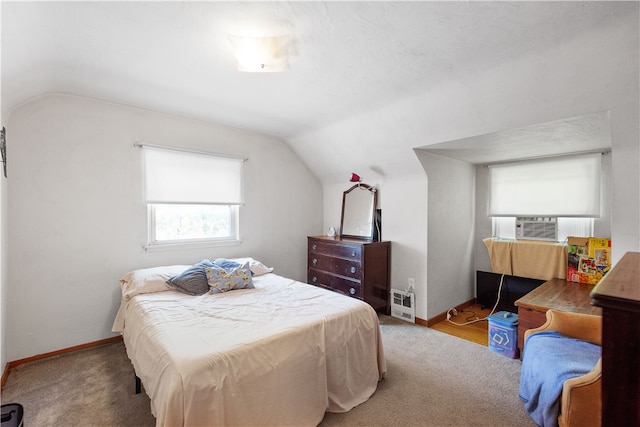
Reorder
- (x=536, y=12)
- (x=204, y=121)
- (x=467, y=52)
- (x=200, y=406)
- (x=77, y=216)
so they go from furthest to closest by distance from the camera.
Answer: (x=204, y=121), (x=77, y=216), (x=467, y=52), (x=536, y=12), (x=200, y=406)

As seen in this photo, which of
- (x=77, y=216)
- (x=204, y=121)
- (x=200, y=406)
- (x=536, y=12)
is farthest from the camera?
(x=204, y=121)

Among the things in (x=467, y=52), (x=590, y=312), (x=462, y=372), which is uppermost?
(x=467, y=52)

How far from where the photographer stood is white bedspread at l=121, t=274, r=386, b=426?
1345 mm

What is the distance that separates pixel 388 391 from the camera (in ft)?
6.78

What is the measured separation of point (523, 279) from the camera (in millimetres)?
3467

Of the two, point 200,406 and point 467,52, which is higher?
point 467,52

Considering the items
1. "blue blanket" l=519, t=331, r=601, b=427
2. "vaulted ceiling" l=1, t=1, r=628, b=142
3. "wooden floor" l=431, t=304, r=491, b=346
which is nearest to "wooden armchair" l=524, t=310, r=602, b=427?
"blue blanket" l=519, t=331, r=601, b=427

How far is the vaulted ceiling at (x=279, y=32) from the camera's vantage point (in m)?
1.48

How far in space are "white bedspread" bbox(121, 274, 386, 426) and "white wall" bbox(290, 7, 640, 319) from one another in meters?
1.62

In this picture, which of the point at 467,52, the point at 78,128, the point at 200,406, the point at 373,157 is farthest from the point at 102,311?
the point at 467,52

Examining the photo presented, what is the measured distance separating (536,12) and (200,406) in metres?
2.56

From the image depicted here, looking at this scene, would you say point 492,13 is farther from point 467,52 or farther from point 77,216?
point 77,216

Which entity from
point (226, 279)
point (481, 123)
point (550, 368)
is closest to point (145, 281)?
point (226, 279)

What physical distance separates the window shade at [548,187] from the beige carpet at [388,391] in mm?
1869
